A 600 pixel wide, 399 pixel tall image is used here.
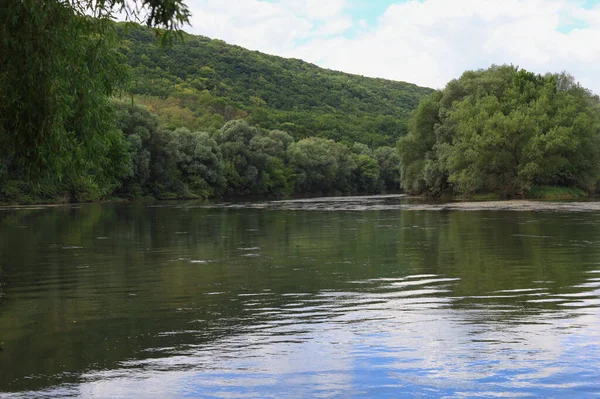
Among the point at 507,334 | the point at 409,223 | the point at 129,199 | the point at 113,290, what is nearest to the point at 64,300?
the point at 113,290

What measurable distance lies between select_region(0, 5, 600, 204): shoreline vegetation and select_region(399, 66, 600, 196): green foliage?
0.18 metres

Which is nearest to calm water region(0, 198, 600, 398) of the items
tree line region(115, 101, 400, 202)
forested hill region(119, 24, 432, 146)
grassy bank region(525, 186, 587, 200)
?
tree line region(115, 101, 400, 202)

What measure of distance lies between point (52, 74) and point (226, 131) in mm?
106223

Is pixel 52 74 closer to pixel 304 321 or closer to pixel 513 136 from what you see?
pixel 304 321

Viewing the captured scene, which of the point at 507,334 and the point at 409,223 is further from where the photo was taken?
the point at 409,223

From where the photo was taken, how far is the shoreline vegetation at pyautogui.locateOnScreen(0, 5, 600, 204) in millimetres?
12188

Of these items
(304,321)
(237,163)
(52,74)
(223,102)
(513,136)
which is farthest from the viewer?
(223,102)

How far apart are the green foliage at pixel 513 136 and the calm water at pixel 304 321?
5343 cm

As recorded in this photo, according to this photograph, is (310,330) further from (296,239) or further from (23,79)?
(296,239)

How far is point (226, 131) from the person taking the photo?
385 ft

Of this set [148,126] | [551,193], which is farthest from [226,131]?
[551,193]

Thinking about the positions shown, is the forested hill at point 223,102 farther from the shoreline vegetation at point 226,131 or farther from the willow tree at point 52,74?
the willow tree at point 52,74

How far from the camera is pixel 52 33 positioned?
456 inches

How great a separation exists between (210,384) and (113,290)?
872 centimetres
